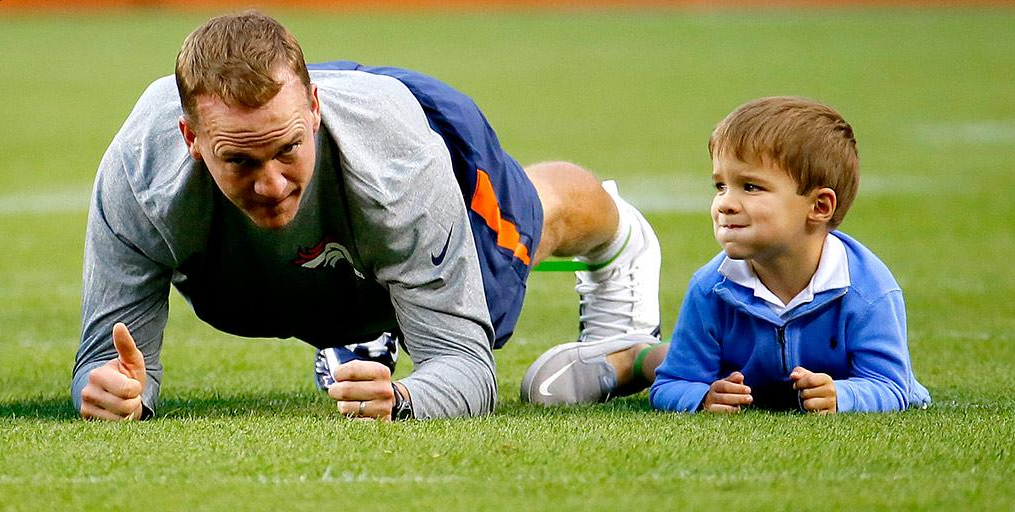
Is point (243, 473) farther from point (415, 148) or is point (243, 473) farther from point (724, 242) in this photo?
point (724, 242)

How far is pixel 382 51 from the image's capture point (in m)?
24.7

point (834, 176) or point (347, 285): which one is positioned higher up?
point (834, 176)

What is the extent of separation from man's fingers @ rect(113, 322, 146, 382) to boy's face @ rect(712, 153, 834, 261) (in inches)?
58.9

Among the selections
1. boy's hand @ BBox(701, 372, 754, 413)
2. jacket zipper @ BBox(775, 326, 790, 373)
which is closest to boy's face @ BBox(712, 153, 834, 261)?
jacket zipper @ BBox(775, 326, 790, 373)

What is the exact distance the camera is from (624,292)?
5320 mm

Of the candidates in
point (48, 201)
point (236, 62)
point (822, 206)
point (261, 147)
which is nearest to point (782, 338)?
point (822, 206)

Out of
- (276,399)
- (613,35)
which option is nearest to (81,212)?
(276,399)

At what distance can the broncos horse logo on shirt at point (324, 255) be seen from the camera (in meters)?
4.27

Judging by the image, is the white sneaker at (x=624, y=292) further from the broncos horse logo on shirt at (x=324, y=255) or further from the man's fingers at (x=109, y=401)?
the man's fingers at (x=109, y=401)

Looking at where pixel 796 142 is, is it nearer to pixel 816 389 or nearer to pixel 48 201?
pixel 816 389

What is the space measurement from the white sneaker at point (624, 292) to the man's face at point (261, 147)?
1.63m

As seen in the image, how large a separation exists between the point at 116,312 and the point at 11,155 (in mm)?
10637

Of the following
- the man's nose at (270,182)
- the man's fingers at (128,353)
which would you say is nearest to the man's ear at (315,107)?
the man's nose at (270,182)

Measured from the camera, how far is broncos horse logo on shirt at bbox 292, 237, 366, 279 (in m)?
4.27
